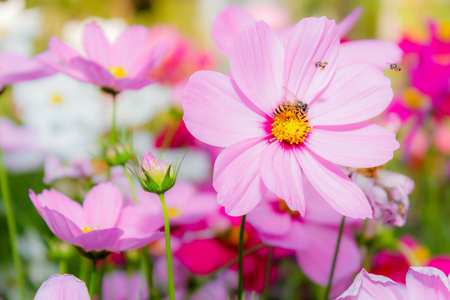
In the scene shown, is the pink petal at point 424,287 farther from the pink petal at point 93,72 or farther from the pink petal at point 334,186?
the pink petal at point 93,72

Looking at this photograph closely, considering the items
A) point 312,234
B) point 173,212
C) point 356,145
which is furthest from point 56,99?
point 356,145

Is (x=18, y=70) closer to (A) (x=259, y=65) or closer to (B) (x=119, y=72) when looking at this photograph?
(B) (x=119, y=72)

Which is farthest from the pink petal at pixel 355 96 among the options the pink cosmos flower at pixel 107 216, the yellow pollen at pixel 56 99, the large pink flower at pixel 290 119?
the yellow pollen at pixel 56 99

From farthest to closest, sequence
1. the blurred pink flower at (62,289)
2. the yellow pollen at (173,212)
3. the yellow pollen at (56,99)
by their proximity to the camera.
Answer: the yellow pollen at (56,99), the yellow pollen at (173,212), the blurred pink flower at (62,289)

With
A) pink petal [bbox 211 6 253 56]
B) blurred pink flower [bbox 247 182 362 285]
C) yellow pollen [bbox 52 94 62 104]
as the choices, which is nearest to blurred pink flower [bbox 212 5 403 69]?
pink petal [bbox 211 6 253 56]

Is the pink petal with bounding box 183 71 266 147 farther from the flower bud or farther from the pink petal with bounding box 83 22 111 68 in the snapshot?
the pink petal with bounding box 83 22 111 68
